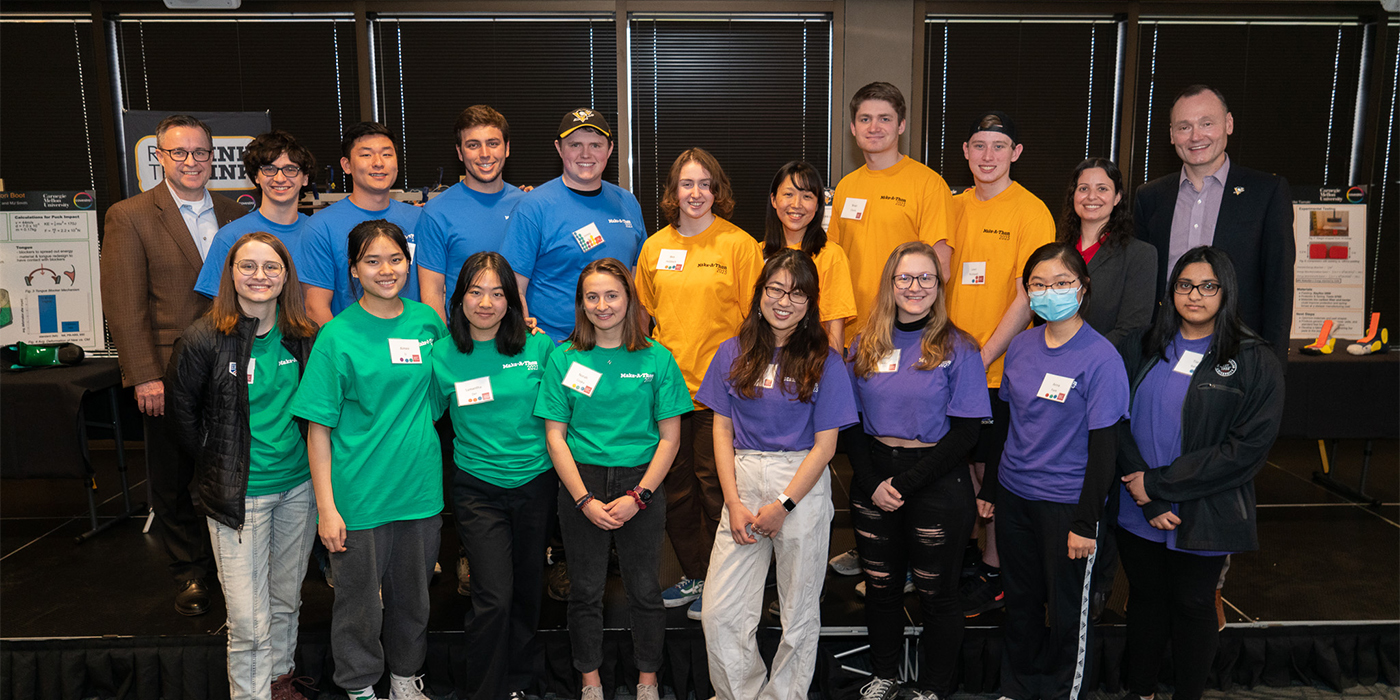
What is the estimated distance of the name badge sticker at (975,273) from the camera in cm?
274

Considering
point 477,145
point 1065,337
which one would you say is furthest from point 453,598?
point 1065,337

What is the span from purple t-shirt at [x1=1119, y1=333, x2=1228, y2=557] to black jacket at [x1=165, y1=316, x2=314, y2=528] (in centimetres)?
268

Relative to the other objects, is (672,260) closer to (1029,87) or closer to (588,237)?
(588,237)

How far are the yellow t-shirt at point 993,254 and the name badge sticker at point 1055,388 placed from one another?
0.49m

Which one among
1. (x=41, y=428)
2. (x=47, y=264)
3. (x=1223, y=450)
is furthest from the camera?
(x=47, y=264)

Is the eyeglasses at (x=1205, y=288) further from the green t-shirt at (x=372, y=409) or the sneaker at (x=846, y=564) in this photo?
the green t-shirt at (x=372, y=409)

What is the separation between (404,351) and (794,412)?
45.9 inches

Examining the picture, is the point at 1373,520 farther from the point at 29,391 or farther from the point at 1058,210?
the point at 29,391

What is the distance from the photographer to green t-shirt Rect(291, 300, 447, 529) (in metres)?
2.17

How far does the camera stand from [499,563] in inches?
91.5

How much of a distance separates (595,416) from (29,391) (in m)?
3.16

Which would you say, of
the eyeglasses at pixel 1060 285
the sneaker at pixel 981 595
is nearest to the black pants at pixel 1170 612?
the sneaker at pixel 981 595

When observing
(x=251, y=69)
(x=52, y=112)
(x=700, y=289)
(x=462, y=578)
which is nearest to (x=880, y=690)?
(x=700, y=289)

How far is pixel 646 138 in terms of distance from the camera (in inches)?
212
